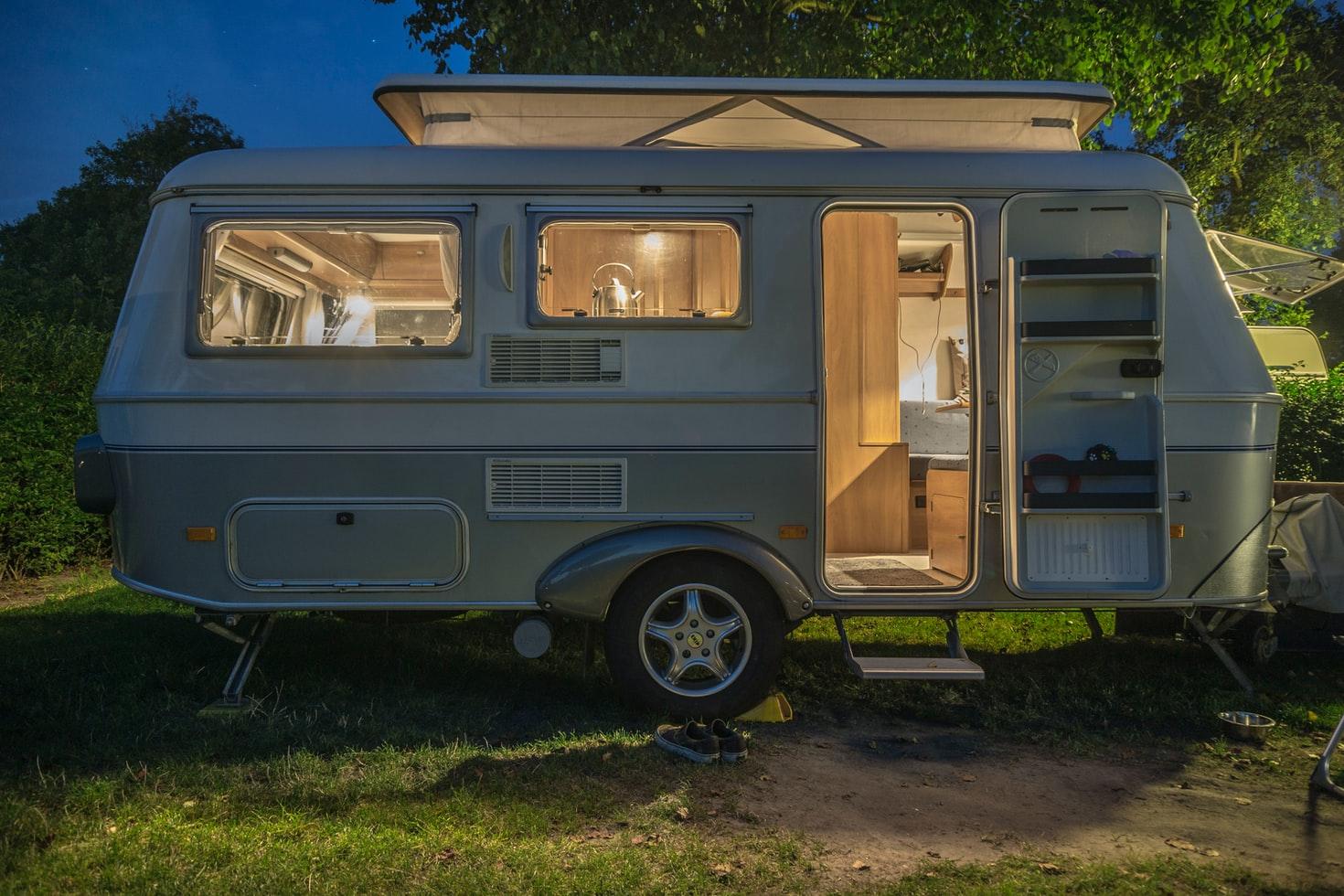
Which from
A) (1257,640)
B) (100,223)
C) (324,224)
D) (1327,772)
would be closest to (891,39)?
(1257,640)

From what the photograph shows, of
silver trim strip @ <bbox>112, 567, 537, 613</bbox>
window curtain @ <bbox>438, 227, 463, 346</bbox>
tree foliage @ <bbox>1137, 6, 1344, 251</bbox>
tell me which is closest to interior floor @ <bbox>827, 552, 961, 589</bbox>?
silver trim strip @ <bbox>112, 567, 537, 613</bbox>

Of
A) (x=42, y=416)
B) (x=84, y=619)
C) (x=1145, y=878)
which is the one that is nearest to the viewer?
(x=1145, y=878)

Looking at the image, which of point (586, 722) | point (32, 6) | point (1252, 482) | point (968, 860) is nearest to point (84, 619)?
point (586, 722)

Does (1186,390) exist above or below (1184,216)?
below

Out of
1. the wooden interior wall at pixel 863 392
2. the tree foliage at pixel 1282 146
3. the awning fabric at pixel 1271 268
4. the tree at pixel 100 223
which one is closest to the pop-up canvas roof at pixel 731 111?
the wooden interior wall at pixel 863 392

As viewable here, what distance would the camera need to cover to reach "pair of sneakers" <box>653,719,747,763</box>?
4.38 meters

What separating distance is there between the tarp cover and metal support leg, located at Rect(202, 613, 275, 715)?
5794mm

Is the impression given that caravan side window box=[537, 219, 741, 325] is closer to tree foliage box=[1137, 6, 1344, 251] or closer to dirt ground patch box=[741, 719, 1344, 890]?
dirt ground patch box=[741, 719, 1344, 890]

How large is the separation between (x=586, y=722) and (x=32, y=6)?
229m

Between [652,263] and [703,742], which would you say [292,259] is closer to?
[652,263]

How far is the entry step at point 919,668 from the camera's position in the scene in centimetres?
480

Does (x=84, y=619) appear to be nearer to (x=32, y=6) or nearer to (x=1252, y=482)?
(x=1252, y=482)

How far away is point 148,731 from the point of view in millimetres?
4586

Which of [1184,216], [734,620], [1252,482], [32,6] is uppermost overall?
[32,6]
